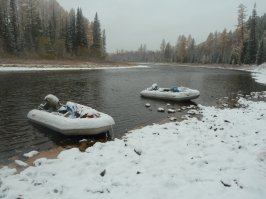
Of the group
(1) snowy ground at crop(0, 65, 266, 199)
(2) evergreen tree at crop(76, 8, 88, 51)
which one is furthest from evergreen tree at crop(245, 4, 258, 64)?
(1) snowy ground at crop(0, 65, 266, 199)

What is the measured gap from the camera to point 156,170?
7.66m

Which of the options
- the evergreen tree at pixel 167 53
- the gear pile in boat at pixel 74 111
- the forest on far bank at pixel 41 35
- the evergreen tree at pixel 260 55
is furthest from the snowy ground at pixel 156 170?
the evergreen tree at pixel 167 53

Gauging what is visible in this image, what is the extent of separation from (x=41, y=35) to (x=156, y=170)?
78.5 m

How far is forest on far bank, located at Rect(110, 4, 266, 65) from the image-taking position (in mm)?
72062

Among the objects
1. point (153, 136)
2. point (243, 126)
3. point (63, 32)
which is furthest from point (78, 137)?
point (63, 32)

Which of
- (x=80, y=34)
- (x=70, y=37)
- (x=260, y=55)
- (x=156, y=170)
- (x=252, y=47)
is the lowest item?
(x=156, y=170)

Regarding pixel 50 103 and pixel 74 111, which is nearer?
pixel 74 111

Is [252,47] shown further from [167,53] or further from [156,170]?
[156,170]

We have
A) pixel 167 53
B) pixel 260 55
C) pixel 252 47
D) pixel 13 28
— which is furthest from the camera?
pixel 167 53

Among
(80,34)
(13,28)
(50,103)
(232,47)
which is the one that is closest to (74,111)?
(50,103)

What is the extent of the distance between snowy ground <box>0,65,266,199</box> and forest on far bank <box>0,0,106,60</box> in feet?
195

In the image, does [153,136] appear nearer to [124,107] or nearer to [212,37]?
[124,107]

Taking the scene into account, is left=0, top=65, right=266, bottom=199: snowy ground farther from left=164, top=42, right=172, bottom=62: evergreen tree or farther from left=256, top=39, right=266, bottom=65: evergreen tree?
left=164, top=42, right=172, bottom=62: evergreen tree

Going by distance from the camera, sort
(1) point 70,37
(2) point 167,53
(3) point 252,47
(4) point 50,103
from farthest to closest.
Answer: (2) point 167,53 < (1) point 70,37 < (3) point 252,47 < (4) point 50,103
